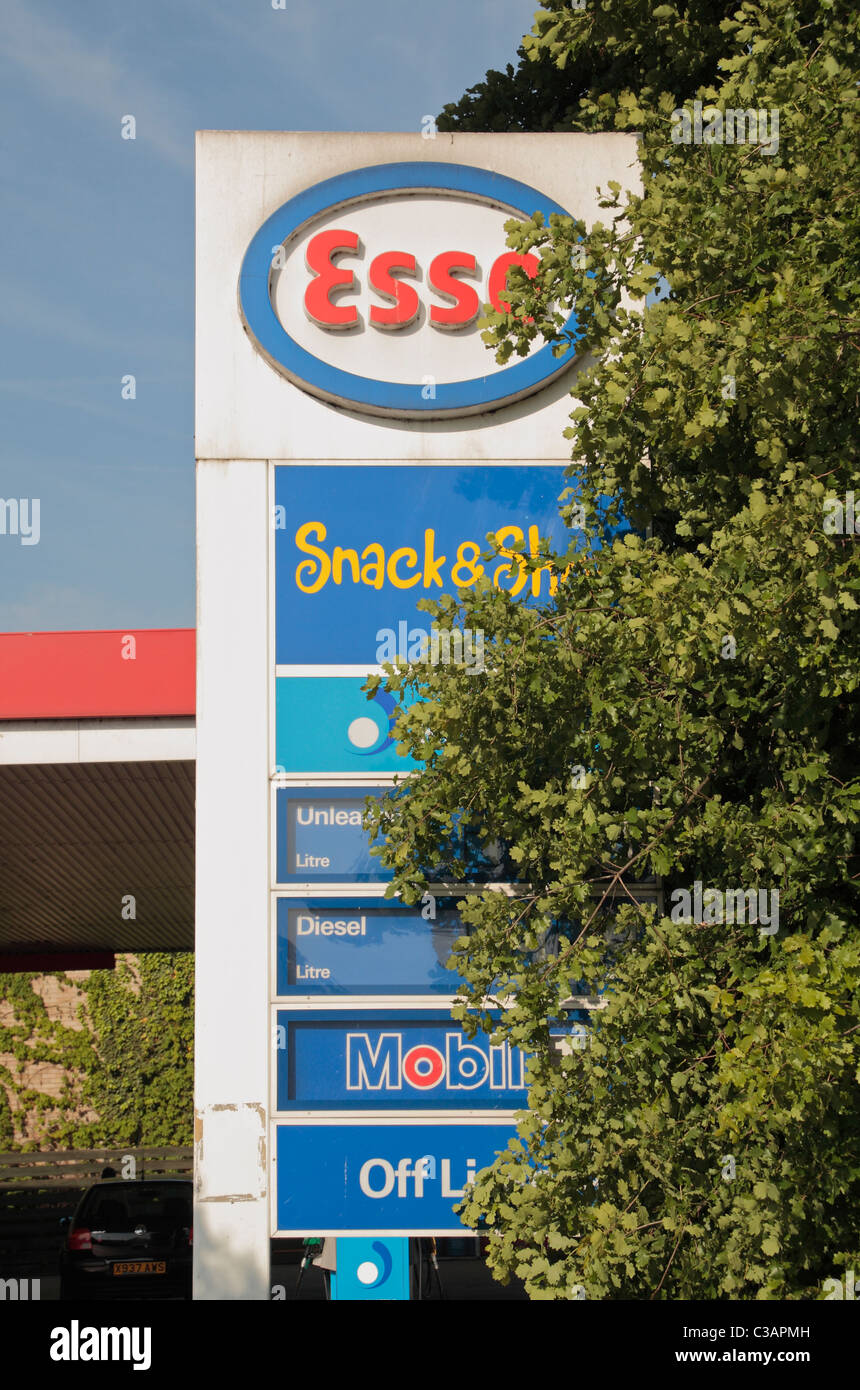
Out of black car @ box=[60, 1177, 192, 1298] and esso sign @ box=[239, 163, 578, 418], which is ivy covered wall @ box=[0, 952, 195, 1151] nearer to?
black car @ box=[60, 1177, 192, 1298]

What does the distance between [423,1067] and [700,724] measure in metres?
3.10

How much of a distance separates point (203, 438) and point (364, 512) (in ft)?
3.67

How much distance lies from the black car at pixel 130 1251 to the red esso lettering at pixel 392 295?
8.89m

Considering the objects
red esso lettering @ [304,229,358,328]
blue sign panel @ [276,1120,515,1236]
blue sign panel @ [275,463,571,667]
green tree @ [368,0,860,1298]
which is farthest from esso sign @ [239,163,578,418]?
blue sign panel @ [276,1120,515,1236]

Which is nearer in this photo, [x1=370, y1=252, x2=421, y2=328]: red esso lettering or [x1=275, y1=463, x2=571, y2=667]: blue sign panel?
[x1=275, y1=463, x2=571, y2=667]: blue sign panel

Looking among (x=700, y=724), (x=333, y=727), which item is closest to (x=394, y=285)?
(x=333, y=727)

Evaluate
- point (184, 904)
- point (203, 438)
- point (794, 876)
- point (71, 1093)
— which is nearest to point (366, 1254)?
point (794, 876)

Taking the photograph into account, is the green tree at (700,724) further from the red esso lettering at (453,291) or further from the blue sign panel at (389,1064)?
the red esso lettering at (453,291)

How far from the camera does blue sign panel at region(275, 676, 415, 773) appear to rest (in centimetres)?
789

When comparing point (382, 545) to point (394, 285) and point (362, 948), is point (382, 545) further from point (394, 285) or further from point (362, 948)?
point (362, 948)

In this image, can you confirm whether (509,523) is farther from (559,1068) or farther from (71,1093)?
(71,1093)

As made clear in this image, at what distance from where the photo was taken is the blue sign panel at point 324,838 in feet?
25.6

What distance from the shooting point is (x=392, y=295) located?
325 inches

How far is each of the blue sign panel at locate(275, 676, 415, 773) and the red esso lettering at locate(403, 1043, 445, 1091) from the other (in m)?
1.68
